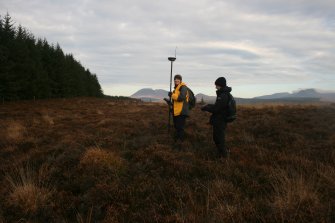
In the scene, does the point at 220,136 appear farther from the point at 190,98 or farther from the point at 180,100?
the point at 190,98

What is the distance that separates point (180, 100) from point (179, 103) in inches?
10.0

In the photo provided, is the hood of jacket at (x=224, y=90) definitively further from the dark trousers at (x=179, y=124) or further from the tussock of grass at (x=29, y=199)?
the tussock of grass at (x=29, y=199)

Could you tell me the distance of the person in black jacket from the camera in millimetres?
7836

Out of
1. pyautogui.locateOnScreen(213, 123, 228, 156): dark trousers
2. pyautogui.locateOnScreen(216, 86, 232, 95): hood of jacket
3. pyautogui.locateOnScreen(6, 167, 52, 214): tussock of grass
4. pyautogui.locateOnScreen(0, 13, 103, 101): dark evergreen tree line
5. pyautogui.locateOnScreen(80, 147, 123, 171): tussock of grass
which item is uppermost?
pyautogui.locateOnScreen(0, 13, 103, 101): dark evergreen tree line

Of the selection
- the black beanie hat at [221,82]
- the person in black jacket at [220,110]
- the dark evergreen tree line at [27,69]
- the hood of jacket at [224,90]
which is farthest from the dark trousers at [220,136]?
the dark evergreen tree line at [27,69]

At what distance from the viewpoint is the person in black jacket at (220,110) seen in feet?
25.7

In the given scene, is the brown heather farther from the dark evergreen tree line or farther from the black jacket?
the dark evergreen tree line

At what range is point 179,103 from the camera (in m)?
10.2

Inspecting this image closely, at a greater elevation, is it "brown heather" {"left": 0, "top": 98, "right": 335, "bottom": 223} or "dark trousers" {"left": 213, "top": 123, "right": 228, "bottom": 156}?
"dark trousers" {"left": 213, "top": 123, "right": 228, "bottom": 156}

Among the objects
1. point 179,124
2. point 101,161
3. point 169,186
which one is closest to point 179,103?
point 179,124

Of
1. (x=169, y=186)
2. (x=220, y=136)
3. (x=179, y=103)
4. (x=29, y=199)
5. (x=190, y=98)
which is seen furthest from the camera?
(x=190, y=98)

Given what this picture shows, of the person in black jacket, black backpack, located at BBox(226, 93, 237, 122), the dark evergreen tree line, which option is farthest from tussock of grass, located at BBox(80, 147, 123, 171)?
the dark evergreen tree line

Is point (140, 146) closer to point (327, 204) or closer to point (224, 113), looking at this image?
point (224, 113)

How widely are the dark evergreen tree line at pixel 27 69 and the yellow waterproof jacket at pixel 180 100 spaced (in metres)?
30.1
